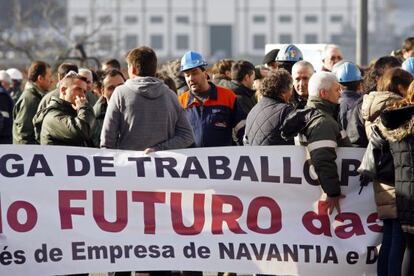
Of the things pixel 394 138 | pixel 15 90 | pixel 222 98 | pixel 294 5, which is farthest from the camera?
pixel 294 5

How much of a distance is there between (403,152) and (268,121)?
1.15 metres

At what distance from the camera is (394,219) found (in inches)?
328

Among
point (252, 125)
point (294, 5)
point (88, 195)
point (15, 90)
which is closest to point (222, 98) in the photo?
point (252, 125)

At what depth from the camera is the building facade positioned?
122312mm

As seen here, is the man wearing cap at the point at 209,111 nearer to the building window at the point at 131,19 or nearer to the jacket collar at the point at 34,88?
the jacket collar at the point at 34,88

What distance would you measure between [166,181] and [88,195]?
20.9 inches

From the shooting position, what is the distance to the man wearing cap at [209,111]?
9867mm

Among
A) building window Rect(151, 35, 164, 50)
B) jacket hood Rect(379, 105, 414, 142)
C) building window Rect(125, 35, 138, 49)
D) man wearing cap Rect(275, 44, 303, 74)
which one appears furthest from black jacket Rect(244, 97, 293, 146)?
building window Rect(151, 35, 164, 50)

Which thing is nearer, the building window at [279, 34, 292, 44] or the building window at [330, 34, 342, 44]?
the building window at [330, 34, 342, 44]

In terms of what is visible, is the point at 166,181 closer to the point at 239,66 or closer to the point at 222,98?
the point at 222,98

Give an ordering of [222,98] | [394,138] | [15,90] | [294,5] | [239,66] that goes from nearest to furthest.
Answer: [394,138]
[222,98]
[239,66]
[15,90]
[294,5]

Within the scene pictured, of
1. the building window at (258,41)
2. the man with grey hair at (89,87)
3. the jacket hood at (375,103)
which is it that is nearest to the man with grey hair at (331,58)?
the man with grey hair at (89,87)

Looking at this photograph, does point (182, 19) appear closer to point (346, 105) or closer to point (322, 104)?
point (346, 105)

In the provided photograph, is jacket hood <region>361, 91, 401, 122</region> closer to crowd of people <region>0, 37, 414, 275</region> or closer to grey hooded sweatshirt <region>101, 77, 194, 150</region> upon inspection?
crowd of people <region>0, 37, 414, 275</region>
